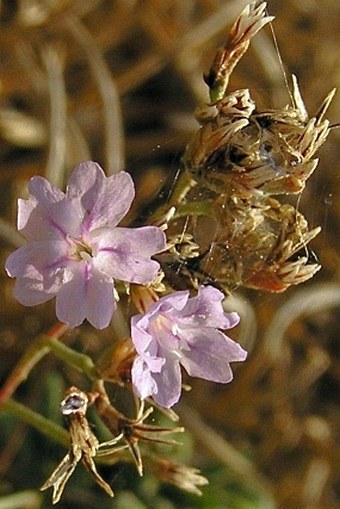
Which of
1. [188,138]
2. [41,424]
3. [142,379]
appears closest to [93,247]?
[142,379]

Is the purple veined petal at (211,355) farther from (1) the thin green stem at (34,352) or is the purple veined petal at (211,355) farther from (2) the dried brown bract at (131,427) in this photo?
(1) the thin green stem at (34,352)

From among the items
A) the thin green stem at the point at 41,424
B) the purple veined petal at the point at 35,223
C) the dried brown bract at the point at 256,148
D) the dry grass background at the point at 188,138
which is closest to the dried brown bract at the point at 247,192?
the dried brown bract at the point at 256,148

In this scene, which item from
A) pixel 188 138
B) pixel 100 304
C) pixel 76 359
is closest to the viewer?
pixel 100 304

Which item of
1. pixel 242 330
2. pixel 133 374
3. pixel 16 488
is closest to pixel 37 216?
pixel 133 374

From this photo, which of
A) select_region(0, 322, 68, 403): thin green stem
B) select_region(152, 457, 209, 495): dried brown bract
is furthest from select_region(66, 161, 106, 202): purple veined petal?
select_region(152, 457, 209, 495): dried brown bract

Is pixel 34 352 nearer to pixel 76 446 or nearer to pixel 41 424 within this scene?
pixel 41 424

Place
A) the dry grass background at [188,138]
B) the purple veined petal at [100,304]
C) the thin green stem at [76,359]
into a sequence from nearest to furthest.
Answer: the purple veined petal at [100,304], the thin green stem at [76,359], the dry grass background at [188,138]

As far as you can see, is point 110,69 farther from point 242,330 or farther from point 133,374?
point 133,374
